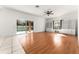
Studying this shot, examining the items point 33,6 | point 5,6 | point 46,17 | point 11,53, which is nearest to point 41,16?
point 46,17

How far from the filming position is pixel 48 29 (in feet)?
5.52

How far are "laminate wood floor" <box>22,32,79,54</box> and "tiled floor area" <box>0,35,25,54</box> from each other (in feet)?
0.31

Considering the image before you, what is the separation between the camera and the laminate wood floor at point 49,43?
5.11 ft

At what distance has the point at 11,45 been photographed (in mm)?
1642

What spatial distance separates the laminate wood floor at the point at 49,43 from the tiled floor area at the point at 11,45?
10 centimetres

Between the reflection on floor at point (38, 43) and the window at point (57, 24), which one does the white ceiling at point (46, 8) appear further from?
the reflection on floor at point (38, 43)

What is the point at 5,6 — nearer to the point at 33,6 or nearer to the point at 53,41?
the point at 33,6

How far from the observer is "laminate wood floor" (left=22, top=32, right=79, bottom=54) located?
1559 mm

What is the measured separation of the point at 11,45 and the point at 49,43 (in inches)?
26.7

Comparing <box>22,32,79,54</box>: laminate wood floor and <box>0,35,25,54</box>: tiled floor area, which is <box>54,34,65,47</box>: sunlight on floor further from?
<box>0,35,25,54</box>: tiled floor area

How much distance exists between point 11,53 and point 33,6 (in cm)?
85

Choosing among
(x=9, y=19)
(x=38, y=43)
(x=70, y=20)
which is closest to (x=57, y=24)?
(x=70, y=20)

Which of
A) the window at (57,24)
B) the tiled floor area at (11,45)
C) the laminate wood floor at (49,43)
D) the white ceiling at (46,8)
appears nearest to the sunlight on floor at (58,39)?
the laminate wood floor at (49,43)

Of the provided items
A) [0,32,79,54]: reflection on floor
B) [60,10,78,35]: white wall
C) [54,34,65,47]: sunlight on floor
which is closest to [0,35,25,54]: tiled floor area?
[0,32,79,54]: reflection on floor
